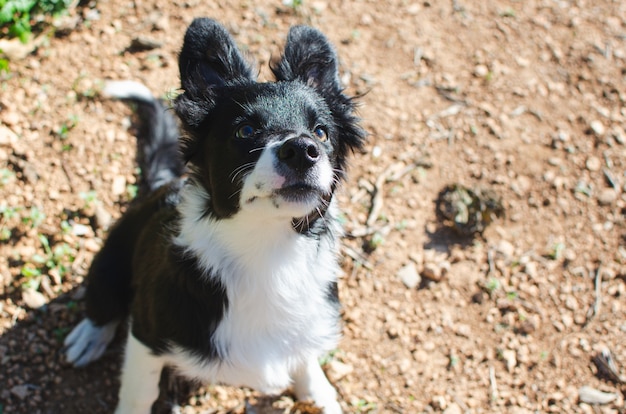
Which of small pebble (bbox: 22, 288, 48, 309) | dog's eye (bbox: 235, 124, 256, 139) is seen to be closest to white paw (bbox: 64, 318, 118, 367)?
small pebble (bbox: 22, 288, 48, 309)

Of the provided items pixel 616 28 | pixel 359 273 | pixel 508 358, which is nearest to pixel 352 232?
pixel 359 273

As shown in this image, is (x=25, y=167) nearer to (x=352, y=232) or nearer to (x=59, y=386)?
(x=59, y=386)

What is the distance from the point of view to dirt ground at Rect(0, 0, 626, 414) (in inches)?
162

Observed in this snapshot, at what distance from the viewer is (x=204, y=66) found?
10.5ft

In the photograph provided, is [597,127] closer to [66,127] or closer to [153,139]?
[153,139]

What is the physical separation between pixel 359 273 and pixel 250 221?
5.67 ft

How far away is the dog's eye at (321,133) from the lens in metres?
3.08

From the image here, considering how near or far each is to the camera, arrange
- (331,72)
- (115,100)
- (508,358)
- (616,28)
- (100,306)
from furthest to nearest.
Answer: (616,28) < (115,100) < (508,358) < (100,306) < (331,72)

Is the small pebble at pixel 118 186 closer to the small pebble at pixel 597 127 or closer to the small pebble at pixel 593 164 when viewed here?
the small pebble at pixel 593 164

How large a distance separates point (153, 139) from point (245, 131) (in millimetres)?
1773

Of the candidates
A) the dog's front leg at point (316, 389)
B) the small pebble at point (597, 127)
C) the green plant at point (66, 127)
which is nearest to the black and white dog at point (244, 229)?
the dog's front leg at point (316, 389)

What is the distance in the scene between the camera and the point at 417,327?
4.37 m

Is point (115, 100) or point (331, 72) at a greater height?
point (331, 72)

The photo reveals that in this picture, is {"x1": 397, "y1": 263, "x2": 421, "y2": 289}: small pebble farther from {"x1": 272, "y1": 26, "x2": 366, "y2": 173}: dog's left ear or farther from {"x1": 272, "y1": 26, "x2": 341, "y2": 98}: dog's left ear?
{"x1": 272, "y1": 26, "x2": 341, "y2": 98}: dog's left ear
